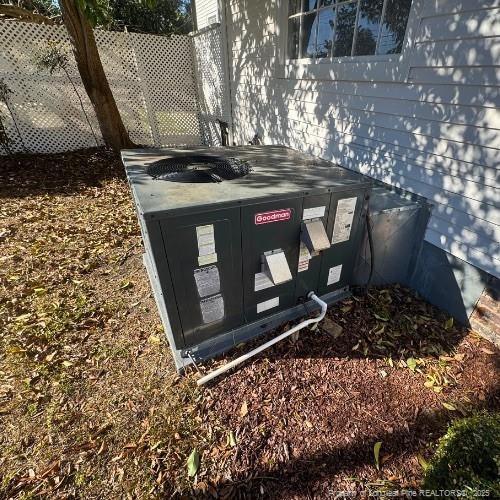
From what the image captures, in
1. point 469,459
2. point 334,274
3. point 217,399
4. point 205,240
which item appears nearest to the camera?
point 469,459

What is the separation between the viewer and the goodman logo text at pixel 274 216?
6.36ft

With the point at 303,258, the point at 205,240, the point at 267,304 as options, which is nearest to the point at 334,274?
the point at 303,258

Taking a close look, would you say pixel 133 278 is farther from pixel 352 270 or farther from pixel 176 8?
pixel 176 8

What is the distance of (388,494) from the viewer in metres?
1.60

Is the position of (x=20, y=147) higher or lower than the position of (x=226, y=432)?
higher

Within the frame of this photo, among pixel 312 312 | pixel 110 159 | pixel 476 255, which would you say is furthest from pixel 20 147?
pixel 476 255

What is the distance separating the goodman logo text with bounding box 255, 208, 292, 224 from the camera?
1938 millimetres

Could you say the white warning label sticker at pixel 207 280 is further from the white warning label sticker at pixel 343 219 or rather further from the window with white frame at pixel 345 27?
the window with white frame at pixel 345 27

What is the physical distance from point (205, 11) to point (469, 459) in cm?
1450

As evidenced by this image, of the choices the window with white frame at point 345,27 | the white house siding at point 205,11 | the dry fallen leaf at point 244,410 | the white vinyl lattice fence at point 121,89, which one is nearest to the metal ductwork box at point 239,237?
the dry fallen leaf at point 244,410

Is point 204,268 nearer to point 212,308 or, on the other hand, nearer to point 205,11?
point 212,308

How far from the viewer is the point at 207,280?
196 centimetres

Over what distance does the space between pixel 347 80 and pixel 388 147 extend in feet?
3.30

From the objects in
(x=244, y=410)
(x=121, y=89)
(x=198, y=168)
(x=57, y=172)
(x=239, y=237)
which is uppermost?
(x=121, y=89)
